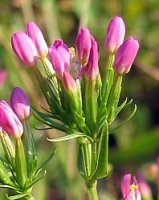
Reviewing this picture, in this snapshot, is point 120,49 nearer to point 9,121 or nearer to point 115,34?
point 115,34

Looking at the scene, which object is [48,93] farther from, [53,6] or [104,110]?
[53,6]

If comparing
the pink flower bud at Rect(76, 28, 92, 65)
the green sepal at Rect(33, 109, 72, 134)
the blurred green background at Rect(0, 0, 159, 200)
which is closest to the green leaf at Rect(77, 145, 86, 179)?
the green sepal at Rect(33, 109, 72, 134)

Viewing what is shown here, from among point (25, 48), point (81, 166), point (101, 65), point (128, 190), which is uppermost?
point (101, 65)

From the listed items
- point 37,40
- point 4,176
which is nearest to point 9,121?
point 4,176

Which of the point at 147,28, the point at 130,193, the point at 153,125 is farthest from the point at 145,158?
the point at 130,193

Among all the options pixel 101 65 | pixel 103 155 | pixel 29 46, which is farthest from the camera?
pixel 101 65

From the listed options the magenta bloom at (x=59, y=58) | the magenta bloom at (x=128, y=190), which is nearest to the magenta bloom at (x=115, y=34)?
the magenta bloom at (x=59, y=58)
